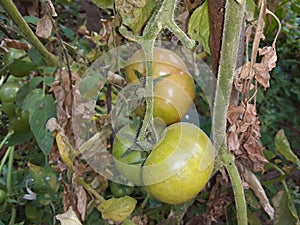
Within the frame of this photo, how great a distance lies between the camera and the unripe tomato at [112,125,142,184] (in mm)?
614

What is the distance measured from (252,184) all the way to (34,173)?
1.54 ft

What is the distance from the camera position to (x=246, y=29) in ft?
2.28

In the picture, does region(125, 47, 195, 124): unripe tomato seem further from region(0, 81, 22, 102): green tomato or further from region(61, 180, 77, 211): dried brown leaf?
region(0, 81, 22, 102): green tomato

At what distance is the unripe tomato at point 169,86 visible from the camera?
23.2 inches

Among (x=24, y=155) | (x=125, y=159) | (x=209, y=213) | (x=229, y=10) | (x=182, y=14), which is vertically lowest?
(x=24, y=155)

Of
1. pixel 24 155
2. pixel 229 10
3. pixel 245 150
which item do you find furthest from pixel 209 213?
pixel 24 155

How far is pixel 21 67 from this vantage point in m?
0.97

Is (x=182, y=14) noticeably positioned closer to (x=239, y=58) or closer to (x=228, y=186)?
(x=239, y=58)

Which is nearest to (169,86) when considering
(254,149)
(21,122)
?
(254,149)

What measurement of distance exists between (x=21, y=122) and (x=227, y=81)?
2.02 ft

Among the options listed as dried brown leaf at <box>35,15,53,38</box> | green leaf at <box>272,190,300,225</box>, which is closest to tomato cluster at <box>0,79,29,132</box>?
dried brown leaf at <box>35,15,53,38</box>

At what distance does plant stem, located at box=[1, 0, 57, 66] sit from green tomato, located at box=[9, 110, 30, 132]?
132 millimetres

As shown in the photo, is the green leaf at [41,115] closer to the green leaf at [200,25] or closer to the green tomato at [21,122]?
the green tomato at [21,122]

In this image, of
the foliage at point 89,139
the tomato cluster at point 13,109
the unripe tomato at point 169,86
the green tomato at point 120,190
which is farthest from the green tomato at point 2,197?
the unripe tomato at point 169,86
